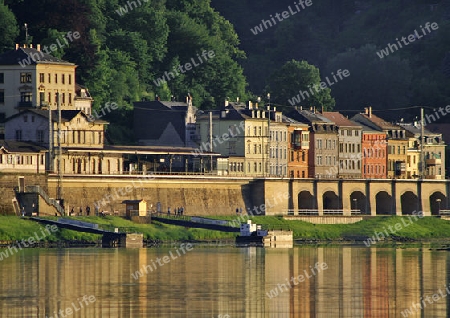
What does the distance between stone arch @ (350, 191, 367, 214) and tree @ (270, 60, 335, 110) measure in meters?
24.2

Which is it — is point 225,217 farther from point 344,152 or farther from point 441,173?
point 441,173

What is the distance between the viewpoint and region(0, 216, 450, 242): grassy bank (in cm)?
11681

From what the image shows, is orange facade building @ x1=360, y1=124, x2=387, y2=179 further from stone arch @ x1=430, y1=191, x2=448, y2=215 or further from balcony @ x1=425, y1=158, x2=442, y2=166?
stone arch @ x1=430, y1=191, x2=448, y2=215

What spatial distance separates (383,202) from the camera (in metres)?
160

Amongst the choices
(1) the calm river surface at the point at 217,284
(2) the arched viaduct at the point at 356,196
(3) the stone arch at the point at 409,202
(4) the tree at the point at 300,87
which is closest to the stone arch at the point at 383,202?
(2) the arched viaduct at the point at 356,196

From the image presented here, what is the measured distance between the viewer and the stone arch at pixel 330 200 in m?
154

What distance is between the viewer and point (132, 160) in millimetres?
146500

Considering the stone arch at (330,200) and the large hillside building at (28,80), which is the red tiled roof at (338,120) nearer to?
the stone arch at (330,200)

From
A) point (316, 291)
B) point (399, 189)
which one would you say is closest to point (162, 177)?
point (399, 189)

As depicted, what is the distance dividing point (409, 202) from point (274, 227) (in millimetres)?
30156

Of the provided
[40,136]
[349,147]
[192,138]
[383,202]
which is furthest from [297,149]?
[40,136]

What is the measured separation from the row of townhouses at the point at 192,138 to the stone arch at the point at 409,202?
513 cm

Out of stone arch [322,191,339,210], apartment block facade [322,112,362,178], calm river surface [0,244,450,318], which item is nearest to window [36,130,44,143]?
calm river surface [0,244,450,318]

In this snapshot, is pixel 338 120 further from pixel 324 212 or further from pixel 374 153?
pixel 324 212
